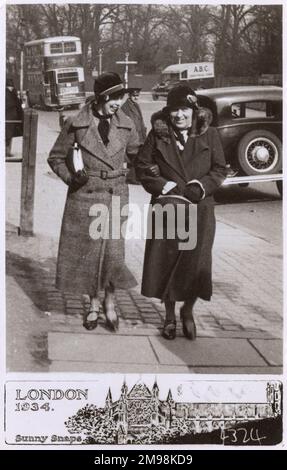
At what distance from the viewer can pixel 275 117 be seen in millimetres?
6941

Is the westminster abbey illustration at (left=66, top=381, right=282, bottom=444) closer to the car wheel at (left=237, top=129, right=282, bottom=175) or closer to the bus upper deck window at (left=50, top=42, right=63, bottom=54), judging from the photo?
the car wheel at (left=237, top=129, right=282, bottom=175)

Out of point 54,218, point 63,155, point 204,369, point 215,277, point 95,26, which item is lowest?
point 204,369

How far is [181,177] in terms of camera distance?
5207 mm

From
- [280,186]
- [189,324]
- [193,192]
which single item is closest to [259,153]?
[280,186]

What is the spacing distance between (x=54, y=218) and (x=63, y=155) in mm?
1090

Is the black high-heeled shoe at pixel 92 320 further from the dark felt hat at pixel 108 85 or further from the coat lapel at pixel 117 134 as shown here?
the dark felt hat at pixel 108 85

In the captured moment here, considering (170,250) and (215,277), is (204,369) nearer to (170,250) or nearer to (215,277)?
(170,250)

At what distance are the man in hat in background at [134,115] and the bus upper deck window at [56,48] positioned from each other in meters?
0.53

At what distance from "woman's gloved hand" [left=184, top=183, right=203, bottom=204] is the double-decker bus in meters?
0.88

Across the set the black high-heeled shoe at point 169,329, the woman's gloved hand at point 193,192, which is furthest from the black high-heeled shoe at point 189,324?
the woman's gloved hand at point 193,192

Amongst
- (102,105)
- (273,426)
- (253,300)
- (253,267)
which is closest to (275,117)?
(253,267)

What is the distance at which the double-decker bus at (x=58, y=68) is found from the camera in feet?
17.8

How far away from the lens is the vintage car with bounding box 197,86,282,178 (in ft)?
20.8

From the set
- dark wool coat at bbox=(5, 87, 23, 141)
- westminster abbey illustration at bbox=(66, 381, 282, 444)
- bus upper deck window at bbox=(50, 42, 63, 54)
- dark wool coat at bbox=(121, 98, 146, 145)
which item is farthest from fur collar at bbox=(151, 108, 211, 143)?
westminster abbey illustration at bbox=(66, 381, 282, 444)
